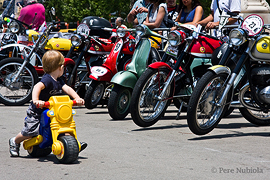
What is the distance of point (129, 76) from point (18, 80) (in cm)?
249

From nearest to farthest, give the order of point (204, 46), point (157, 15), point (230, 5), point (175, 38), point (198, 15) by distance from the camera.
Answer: point (175, 38) → point (204, 46) → point (230, 5) → point (198, 15) → point (157, 15)

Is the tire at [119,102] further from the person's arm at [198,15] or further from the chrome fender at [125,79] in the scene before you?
the person's arm at [198,15]

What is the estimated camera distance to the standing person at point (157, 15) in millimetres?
7906

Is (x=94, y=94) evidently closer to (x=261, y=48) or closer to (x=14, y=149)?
(x=261, y=48)

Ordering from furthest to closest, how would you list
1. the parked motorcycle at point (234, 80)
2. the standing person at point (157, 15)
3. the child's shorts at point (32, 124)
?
the standing person at point (157, 15) → the parked motorcycle at point (234, 80) → the child's shorts at point (32, 124)

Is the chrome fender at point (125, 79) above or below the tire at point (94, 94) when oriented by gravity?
above

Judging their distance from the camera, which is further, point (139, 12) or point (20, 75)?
point (139, 12)

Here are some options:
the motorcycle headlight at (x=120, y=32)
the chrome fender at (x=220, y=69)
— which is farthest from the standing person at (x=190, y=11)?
the chrome fender at (x=220, y=69)

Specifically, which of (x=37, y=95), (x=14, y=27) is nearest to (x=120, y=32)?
(x=14, y=27)

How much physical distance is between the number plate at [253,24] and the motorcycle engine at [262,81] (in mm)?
501

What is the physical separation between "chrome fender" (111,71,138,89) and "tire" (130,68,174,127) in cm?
65

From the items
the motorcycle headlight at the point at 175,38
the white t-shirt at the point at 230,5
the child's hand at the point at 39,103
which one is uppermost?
the white t-shirt at the point at 230,5

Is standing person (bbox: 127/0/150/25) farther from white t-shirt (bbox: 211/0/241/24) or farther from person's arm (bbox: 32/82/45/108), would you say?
person's arm (bbox: 32/82/45/108)

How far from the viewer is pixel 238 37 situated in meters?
5.47
